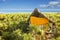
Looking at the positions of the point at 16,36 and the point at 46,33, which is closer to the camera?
the point at 16,36

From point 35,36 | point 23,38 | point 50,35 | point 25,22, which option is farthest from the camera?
point 50,35

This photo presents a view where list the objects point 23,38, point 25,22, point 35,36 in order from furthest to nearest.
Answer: point 25,22, point 35,36, point 23,38

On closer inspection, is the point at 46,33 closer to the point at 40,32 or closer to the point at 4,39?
the point at 40,32

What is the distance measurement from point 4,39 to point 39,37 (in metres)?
2.31

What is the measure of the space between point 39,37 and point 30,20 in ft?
7.91

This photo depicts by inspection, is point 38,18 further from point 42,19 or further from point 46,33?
point 46,33

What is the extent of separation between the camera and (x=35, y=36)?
1168cm

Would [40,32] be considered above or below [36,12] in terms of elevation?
below

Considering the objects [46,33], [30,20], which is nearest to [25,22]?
[30,20]

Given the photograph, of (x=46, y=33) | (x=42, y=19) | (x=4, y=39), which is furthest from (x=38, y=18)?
(x=4, y=39)

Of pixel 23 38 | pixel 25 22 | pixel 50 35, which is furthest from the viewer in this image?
pixel 50 35

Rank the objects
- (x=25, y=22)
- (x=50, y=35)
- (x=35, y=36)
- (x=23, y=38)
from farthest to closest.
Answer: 1. (x=50, y=35)
2. (x=25, y=22)
3. (x=35, y=36)
4. (x=23, y=38)

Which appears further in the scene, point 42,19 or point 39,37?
point 42,19

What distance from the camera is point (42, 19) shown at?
14.6m
